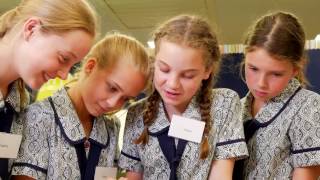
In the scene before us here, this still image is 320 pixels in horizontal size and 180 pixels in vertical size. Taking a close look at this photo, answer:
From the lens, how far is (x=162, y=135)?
1.23m

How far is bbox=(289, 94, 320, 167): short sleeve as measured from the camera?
3.95ft

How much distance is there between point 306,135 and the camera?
1.21 metres

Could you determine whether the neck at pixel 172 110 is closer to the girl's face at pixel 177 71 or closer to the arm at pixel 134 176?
the girl's face at pixel 177 71

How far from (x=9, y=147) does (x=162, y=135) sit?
42cm

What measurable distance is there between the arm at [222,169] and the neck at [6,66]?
23.3 inches

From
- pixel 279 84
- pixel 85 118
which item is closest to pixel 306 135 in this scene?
pixel 279 84

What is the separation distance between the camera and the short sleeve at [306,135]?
121 cm

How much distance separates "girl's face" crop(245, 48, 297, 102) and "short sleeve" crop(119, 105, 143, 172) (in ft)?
1.19

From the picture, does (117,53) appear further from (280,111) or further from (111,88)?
(280,111)

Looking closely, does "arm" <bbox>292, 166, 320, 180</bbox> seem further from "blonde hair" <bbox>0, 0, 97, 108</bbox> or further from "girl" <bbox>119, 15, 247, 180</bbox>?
"blonde hair" <bbox>0, 0, 97, 108</bbox>

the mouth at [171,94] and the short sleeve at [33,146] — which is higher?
the mouth at [171,94]

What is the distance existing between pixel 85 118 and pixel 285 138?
592 mm

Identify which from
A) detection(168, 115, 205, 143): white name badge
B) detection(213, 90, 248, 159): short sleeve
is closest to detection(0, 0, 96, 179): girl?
detection(168, 115, 205, 143): white name badge

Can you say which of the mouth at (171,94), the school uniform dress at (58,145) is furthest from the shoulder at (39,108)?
the mouth at (171,94)
